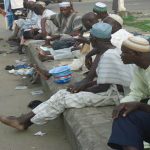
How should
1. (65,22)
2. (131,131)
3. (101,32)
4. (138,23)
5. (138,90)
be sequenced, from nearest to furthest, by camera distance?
1. (131,131)
2. (138,90)
3. (101,32)
4. (65,22)
5. (138,23)

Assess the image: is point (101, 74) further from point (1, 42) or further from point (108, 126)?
point (1, 42)

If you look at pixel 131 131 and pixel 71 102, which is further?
pixel 71 102

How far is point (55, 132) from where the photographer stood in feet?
17.9

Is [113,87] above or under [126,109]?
under

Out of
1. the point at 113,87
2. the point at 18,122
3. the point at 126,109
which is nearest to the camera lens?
the point at 126,109

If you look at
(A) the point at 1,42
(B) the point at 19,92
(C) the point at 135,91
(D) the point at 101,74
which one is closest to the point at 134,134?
(C) the point at 135,91

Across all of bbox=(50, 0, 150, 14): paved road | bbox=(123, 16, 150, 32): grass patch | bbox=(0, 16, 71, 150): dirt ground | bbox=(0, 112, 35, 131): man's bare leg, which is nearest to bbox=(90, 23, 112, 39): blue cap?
bbox=(0, 16, 71, 150): dirt ground

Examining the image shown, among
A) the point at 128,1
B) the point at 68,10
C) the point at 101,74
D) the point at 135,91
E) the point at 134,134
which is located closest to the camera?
the point at 134,134

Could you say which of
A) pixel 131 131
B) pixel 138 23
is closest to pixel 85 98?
pixel 131 131

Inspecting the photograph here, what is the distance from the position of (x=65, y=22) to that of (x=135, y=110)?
5.87 m

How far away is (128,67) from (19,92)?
123 inches

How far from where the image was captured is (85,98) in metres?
5.00

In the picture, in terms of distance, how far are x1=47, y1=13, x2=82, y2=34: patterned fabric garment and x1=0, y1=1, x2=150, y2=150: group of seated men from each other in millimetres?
44

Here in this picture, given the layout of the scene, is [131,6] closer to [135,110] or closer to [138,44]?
[138,44]
